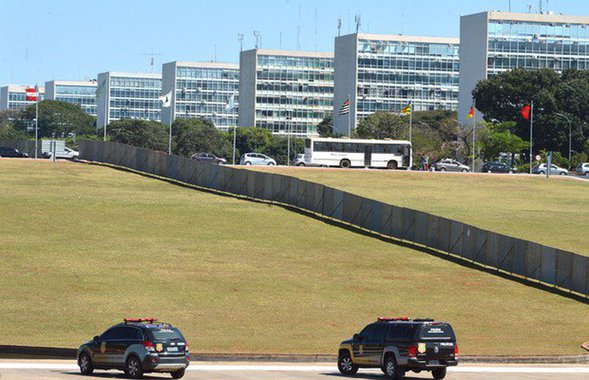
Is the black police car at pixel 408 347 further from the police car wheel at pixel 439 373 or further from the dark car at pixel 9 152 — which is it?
the dark car at pixel 9 152

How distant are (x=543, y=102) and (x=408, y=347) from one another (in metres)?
154

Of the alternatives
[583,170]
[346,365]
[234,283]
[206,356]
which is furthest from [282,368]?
[583,170]

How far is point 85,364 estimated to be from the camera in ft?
110

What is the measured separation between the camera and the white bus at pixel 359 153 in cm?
13075

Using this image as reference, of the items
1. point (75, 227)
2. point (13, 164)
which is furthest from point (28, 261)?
point (13, 164)

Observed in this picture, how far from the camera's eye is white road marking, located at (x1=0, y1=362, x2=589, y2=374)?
3531 centimetres

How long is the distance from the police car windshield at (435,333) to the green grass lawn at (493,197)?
34367mm

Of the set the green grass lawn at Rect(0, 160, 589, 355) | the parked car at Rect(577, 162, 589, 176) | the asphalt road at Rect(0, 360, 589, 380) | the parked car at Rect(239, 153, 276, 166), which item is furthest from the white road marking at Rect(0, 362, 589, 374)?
the parked car at Rect(577, 162, 589, 176)

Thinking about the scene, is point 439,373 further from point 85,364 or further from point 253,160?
point 253,160

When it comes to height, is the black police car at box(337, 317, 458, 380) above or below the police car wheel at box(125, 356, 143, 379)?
above

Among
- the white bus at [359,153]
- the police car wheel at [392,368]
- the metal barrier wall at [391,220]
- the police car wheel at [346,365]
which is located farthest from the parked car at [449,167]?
the police car wheel at [392,368]

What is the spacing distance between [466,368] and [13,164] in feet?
238

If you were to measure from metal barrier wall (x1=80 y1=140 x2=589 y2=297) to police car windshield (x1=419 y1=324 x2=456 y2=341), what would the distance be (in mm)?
23487

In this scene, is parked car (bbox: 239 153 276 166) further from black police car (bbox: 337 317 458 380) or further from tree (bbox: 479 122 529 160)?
black police car (bbox: 337 317 458 380)
